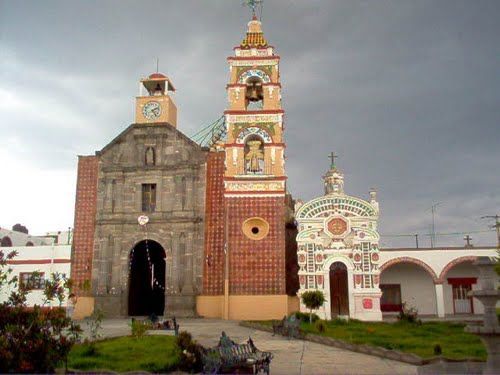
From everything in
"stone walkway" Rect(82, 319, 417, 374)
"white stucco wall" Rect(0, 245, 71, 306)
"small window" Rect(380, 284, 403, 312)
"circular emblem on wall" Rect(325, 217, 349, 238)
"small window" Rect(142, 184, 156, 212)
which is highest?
"small window" Rect(142, 184, 156, 212)

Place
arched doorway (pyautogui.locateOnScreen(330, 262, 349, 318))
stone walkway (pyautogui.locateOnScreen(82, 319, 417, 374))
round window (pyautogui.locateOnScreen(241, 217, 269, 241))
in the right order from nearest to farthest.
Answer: stone walkway (pyautogui.locateOnScreen(82, 319, 417, 374)) < arched doorway (pyautogui.locateOnScreen(330, 262, 349, 318)) < round window (pyautogui.locateOnScreen(241, 217, 269, 241))

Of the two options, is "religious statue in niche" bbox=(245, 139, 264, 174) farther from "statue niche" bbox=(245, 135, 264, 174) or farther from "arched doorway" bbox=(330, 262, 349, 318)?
"arched doorway" bbox=(330, 262, 349, 318)

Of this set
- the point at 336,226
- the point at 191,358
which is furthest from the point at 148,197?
the point at 191,358

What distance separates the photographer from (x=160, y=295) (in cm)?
3272

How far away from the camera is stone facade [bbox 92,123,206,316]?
27750 mm

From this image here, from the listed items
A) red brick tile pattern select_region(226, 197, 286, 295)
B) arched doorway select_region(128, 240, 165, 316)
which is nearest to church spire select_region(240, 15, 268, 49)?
red brick tile pattern select_region(226, 197, 286, 295)

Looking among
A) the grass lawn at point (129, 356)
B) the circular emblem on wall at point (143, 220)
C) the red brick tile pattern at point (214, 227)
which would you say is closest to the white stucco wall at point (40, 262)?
the circular emblem on wall at point (143, 220)

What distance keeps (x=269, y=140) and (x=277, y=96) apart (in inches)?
97.4

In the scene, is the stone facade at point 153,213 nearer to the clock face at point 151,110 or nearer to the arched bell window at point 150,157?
the arched bell window at point 150,157

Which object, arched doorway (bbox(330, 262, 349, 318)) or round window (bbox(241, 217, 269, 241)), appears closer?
arched doorway (bbox(330, 262, 349, 318))

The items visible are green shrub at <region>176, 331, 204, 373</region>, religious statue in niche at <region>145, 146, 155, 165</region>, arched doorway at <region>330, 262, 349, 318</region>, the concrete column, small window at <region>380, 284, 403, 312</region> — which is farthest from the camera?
small window at <region>380, 284, 403, 312</region>

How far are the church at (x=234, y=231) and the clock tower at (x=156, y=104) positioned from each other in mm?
59

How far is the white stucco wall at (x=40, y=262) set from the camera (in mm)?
29641

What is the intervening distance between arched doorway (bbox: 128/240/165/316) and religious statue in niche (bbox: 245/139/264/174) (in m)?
6.64
